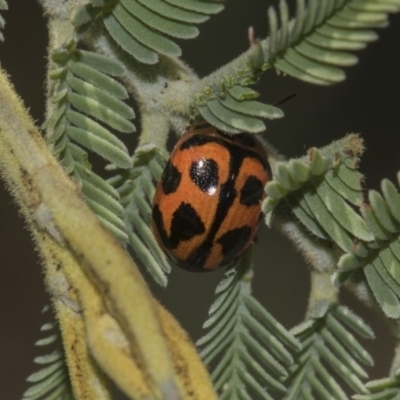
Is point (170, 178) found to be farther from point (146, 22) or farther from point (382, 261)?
point (382, 261)

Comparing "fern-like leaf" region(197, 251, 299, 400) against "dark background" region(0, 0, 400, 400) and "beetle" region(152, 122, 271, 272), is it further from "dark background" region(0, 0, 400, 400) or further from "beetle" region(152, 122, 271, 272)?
"dark background" region(0, 0, 400, 400)

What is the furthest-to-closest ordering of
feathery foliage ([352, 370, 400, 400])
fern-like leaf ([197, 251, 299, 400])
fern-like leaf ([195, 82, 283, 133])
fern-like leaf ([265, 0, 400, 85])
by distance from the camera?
fern-like leaf ([197, 251, 299, 400]) → feathery foliage ([352, 370, 400, 400]) → fern-like leaf ([195, 82, 283, 133]) → fern-like leaf ([265, 0, 400, 85])

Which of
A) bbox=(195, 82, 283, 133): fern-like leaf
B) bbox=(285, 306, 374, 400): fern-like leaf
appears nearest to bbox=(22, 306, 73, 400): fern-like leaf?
bbox=(285, 306, 374, 400): fern-like leaf

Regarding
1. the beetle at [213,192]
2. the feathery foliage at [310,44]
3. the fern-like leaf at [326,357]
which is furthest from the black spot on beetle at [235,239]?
the feathery foliage at [310,44]

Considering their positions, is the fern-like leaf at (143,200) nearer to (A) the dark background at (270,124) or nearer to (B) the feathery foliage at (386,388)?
(B) the feathery foliage at (386,388)

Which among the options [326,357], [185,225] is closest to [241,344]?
[326,357]

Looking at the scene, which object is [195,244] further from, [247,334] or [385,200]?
[385,200]
